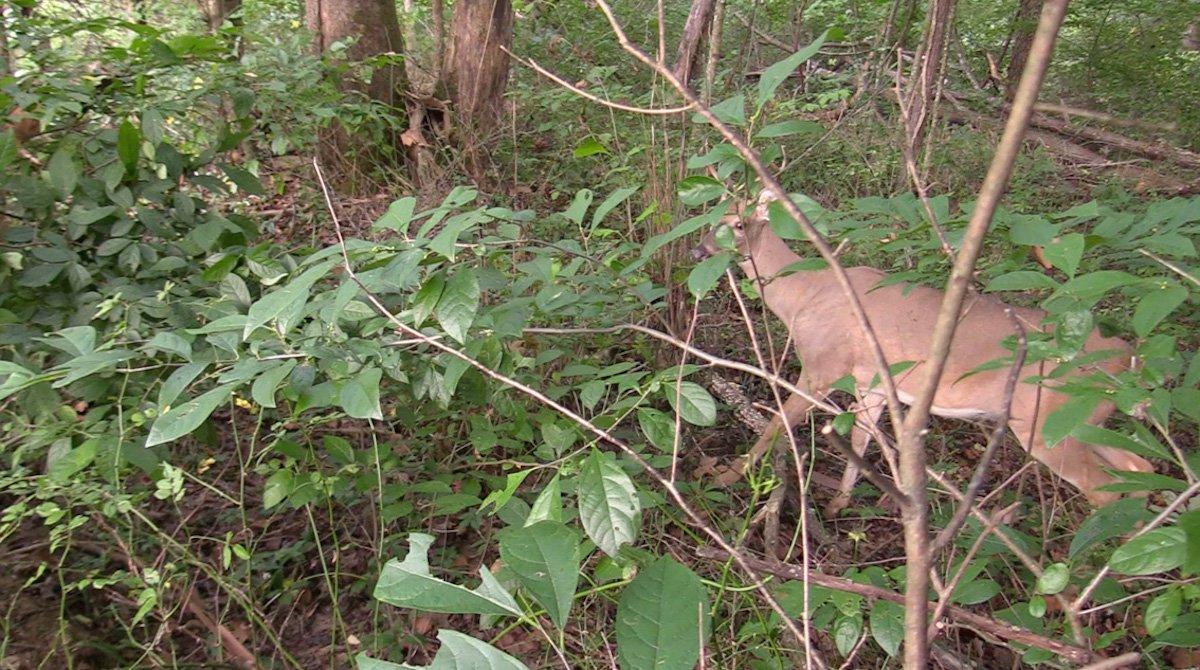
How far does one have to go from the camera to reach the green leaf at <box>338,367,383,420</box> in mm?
1719

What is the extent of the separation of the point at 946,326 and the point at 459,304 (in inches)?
45.0

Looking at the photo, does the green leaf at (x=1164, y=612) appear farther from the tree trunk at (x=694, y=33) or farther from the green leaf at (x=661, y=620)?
the tree trunk at (x=694, y=33)

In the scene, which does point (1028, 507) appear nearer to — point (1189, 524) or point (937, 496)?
point (937, 496)

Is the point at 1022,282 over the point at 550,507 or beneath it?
over

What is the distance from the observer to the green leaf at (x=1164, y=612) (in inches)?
56.3

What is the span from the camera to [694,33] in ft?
14.0

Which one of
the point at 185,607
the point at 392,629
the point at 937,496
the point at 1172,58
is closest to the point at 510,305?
A: the point at 392,629

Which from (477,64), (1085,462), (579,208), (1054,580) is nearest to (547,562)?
(1054,580)

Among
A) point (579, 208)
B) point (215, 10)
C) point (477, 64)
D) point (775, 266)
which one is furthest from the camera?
point (215, 10)

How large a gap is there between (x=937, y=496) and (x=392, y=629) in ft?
6.78

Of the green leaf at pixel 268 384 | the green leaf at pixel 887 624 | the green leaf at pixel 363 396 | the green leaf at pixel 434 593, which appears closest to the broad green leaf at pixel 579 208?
the green leaf at pixel 363 396

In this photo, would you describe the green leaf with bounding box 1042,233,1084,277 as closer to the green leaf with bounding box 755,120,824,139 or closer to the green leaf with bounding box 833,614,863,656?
the green leaf with bounding box 755,120,824,139

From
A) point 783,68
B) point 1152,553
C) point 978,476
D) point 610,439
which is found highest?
point 783,68

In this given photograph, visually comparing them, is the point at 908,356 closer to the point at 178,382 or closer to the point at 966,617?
the point at 966,617
